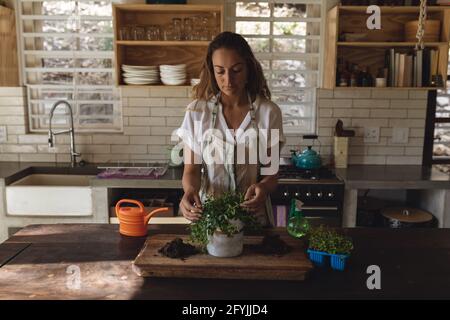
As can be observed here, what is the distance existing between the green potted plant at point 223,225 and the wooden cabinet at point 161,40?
2243mm

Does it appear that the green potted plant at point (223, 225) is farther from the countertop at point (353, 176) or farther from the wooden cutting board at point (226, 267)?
the countertop at point (353, 176)

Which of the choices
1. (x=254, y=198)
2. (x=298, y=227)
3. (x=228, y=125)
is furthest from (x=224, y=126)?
(x=298, y=227)

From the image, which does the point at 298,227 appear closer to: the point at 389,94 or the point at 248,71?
the point at 248,71

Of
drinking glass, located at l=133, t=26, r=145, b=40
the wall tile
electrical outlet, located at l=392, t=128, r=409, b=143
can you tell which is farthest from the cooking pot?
drinking glass, located at l=133, t=26, r=145, b=40

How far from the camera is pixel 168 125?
168 inches

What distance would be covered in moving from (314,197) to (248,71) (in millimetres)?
1619

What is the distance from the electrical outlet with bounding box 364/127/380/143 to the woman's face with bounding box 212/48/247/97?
243 centimetres

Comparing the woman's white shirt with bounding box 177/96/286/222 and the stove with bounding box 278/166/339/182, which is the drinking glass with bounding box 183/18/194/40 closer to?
the stove with bounding box 278/166/339/182

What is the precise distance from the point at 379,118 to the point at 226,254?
289cm

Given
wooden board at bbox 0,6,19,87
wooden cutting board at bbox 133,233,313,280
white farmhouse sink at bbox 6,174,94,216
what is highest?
wooden board at bbox 0,6,19,87

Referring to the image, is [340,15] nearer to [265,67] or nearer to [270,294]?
[265,67]

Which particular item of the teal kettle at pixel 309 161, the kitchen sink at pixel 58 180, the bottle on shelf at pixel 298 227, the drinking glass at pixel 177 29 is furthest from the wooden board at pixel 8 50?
the bottle on shelf at pixel 298 227

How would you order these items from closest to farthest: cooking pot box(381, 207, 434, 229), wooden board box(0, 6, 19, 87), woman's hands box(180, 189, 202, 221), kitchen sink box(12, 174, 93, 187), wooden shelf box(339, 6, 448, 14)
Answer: woman's hands box(180, 189, 202, 221), cooking pot box(381, 207, 434, 229), wooden shelf box(339, 6, 448, 14), wooden board box(0, 6, 19, 87), kitchen sink box(12, 174, 93, 187)

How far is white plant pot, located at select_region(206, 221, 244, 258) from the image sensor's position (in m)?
1.81
